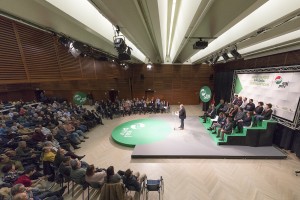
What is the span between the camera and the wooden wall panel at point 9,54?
10.3 feet

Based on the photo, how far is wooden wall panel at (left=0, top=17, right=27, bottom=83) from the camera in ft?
10.3

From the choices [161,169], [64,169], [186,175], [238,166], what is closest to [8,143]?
[64,169]

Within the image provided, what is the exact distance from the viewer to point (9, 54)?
333cm

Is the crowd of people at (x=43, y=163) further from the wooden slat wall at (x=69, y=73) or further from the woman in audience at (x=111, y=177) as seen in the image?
the wooden slat wall at (x=69, y=73)

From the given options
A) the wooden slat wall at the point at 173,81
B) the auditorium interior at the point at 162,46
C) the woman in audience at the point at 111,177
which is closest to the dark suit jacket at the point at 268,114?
the auditorium interior at the point at 162,46

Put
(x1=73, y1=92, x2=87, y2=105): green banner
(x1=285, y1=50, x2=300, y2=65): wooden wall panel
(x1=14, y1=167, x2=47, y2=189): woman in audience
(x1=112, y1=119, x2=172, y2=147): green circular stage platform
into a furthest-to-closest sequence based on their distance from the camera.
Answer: (x1=73, y1=92, x2=87, y2=105): green banner → (x1=112, y1=119, x2=172, y2=147): green circular stage platform → (x1=285, y1=50, x2=300, y2=65): wooden wall panel → (x1=14, y1=167, x2=47, y2=189): woman in audience

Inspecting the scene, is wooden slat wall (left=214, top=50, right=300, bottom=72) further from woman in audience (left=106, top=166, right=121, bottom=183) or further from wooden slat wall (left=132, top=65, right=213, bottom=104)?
woman in audience (left=106, top=166, right=121, bottom=183)

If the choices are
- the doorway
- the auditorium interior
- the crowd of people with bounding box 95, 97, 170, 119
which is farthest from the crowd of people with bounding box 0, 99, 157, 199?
the doorway

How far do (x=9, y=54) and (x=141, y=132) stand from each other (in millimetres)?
5673

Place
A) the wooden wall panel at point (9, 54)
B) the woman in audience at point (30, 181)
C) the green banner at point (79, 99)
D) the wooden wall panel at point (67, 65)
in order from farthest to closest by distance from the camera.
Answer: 1. the green banner at point (79, 99)
2. the wooden wall panel at point (67, 65)
3. the woman in audience at point (30, 181)
4. the wooden wall panel at point (9, 54)

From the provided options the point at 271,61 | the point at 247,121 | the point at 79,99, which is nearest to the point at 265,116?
the point at 247,121

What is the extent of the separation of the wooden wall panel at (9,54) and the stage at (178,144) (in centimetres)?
418

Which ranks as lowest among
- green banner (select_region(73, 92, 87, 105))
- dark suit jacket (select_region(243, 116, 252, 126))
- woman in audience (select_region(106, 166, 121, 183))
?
woman in audience (select_region(106, 166, 121, 183))

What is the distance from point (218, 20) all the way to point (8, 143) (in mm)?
6998
